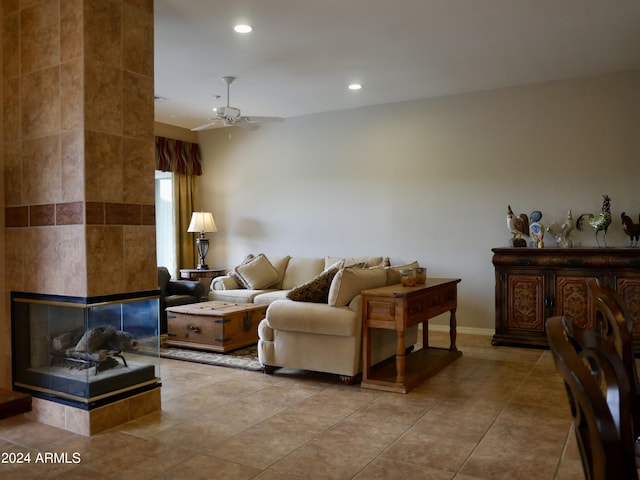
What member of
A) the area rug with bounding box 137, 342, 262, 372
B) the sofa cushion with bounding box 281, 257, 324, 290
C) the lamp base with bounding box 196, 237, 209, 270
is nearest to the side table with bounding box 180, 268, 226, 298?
the lamp base with bounding box 196, 237, 209, 270

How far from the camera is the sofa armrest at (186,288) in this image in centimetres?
659

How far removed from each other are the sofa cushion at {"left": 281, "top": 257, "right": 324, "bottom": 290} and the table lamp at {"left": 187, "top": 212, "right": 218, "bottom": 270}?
1376 mm

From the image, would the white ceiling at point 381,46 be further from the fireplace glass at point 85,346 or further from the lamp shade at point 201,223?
the fireplace glass at point 85,346

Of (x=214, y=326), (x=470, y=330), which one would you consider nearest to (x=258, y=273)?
(x=214, y=326)

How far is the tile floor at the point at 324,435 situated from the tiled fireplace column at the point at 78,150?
13.6 inches

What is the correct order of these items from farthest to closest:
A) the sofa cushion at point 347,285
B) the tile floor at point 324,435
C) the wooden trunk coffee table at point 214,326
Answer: the wooden trunk coffee table at point 214,326 < the sofa cushion at point 347,285 < the tile floor at point 324,435

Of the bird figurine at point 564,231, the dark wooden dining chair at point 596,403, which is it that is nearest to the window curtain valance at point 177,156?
the bird figurine at point 564,231

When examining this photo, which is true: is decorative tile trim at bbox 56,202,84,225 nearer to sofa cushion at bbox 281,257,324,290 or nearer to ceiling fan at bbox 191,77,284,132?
ceiling fan at bbox 191,77,284,132

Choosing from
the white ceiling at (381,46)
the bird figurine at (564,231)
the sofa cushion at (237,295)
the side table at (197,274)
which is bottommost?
the sofa cushion at (237,295)

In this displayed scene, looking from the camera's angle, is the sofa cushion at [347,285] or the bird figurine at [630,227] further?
the bird figurine at [630,227]

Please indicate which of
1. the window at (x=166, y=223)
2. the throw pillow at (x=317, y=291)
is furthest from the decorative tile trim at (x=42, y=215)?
the window at (x=166, y=223)

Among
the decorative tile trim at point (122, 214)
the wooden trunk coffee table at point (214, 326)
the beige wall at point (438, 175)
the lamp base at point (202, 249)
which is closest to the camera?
the decorative tile trim at point (122, 214)

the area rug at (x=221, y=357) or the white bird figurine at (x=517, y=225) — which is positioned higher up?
the white bird figurine at (x=517, y=225)

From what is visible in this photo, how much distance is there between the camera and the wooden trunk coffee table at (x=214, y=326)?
204 inches
